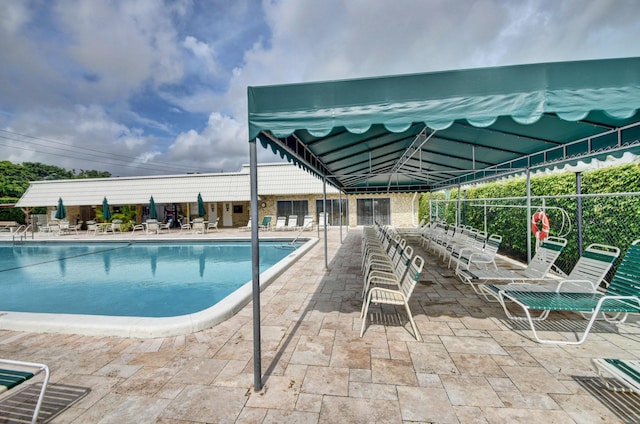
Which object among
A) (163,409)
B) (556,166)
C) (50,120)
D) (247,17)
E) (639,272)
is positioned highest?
(50,120)

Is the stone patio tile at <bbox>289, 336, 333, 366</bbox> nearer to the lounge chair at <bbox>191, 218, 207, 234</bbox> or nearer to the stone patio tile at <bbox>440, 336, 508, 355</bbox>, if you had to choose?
the stone patio tile at <bbox>440, 336, 508, 355</bbox>

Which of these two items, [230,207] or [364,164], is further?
[230,207]

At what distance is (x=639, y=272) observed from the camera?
3145 mm

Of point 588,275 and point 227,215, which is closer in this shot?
point 588,275

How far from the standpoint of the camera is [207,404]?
2.17 m

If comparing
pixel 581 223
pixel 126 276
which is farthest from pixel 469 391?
pixel 126 276

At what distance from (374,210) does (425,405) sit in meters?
15.6

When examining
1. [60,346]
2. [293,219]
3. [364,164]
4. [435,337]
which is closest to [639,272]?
[435,337]

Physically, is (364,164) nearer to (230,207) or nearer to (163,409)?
(163,409)

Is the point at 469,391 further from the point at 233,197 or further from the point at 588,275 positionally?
the point at 233,197

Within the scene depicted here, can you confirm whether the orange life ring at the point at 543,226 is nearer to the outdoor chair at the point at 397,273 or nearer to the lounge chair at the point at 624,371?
the outdoor chair at the point at 397,273

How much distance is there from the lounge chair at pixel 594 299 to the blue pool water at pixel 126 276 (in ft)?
18.0

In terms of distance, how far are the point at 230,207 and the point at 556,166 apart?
18590mm

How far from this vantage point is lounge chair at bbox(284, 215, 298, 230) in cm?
1697
